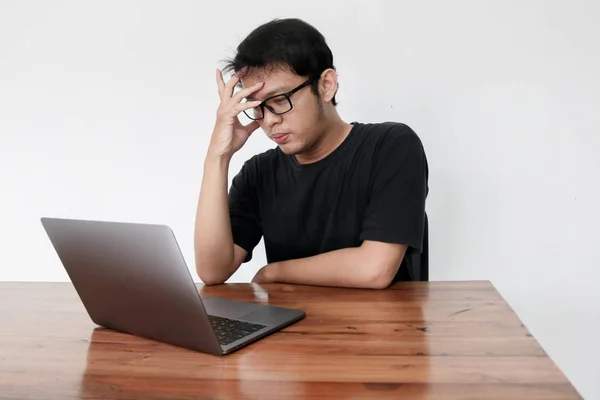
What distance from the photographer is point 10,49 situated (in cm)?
235

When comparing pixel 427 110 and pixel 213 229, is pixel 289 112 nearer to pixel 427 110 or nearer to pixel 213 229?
pixel 213 229

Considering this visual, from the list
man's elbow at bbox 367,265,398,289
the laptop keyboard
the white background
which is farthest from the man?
the white background

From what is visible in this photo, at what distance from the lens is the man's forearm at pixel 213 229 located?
4.51 ft

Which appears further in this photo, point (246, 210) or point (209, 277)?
point (246, 210)

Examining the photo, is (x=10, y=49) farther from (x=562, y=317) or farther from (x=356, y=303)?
(x=562, y=317)

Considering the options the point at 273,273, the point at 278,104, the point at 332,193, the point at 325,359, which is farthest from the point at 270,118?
the point at 325,359

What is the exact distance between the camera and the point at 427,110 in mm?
2014

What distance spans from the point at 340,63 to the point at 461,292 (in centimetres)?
118

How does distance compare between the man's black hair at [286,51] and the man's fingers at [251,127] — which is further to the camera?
the man's fingers at [251,127]

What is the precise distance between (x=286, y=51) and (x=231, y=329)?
78cm

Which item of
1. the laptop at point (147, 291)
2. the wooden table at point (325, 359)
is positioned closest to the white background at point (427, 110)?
the wooden table at point (325, 359)

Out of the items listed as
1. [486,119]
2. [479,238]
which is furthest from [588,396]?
[486,119]

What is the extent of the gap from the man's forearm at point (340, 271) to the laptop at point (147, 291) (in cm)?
23

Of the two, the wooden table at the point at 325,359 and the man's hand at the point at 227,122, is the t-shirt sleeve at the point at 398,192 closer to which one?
the wooden table at the point at 325,359
